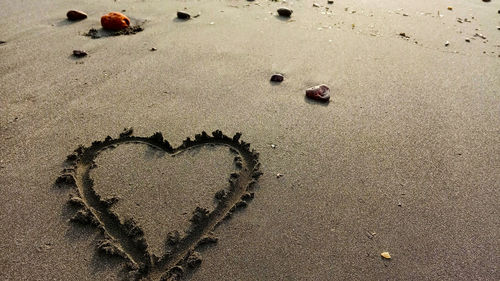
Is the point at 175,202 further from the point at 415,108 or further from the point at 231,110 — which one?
the point at 415,108

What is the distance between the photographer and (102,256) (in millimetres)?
1579

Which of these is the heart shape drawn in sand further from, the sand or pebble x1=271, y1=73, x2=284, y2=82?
pebble x1=271, y1=73, x2=284, y2=82

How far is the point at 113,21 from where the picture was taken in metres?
3.30

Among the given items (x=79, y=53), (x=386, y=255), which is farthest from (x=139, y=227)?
(x=79, y=53)

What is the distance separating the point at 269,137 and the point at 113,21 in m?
1.95

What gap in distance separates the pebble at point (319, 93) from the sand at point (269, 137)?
0.23 feet

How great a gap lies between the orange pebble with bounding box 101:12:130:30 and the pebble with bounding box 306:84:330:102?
5.93 feet

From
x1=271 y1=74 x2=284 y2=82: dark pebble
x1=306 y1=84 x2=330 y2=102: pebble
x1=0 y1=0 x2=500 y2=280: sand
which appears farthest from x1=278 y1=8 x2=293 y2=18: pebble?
x1=306 y1=84 x2=330 y2=102: pebble

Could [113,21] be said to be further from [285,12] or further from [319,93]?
[319,93]

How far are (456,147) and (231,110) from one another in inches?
53.0

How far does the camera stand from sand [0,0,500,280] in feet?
5.34

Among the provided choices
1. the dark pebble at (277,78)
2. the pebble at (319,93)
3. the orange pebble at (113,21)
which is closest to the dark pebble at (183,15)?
the orange pebble at (113,21)

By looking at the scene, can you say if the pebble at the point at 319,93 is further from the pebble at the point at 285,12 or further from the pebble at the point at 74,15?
the pebble at the point at 74,15

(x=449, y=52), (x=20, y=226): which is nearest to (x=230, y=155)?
(x=20, y=226)
